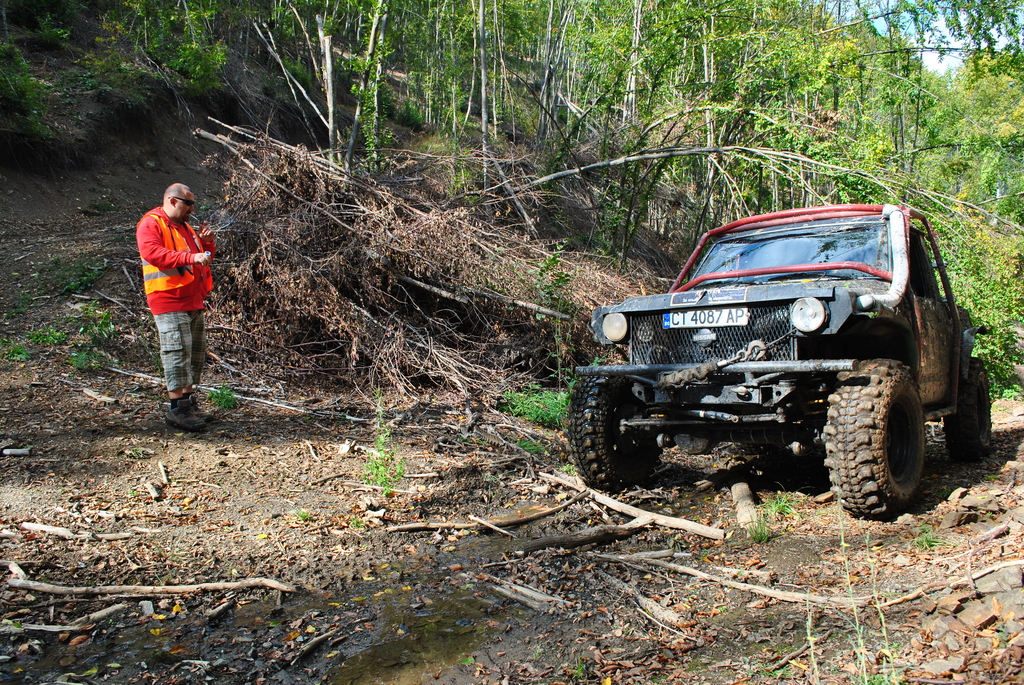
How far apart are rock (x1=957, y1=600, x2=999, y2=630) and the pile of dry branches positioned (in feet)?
17.6

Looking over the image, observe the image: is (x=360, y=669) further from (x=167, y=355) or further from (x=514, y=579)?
(x=167, y=355)

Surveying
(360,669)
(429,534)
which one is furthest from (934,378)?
(360,669)

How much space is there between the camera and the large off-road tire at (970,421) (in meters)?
5.95

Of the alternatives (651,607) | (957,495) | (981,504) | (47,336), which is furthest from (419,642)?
(47,336)

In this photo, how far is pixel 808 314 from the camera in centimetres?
425

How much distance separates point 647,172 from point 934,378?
24.3ft

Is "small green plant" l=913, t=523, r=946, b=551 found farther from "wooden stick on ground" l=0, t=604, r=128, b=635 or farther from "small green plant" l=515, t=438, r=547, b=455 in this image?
"wooden stick on ground" l=0, t=604, r=128, b=635

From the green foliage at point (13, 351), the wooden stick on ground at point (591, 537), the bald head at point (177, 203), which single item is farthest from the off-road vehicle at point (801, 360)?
the green foliage at point (13, 351)

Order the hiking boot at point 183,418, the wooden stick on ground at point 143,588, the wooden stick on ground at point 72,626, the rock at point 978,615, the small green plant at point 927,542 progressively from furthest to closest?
the hiking boot at point 183,418 → the small green plant at point 927,542 → the wooden stick on ground at point 143,588 → the wooden stick on ground at point 72,626 → the rock at point 978,615

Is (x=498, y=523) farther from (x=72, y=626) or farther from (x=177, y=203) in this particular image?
(x=177, y=203)

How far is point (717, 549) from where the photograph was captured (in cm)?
422

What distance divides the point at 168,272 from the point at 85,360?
6.77 ft

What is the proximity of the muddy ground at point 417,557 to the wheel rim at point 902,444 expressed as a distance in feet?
0.92

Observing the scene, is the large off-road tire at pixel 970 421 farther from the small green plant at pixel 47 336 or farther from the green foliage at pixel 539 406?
the small green plant at pixel 47 336
